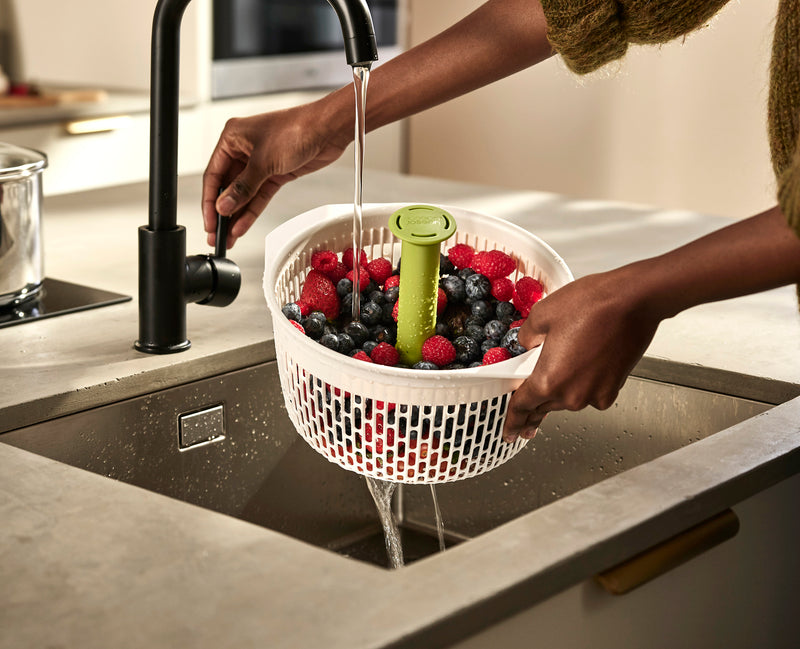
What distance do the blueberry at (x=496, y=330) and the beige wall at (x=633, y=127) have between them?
224 cm

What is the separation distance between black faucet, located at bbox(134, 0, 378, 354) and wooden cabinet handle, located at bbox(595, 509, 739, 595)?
1.54 feet

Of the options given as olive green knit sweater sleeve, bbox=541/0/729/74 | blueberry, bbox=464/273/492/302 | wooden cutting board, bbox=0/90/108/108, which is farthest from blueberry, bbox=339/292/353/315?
wooden cutting board, bbox=0/90/108/108

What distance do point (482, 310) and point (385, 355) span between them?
0.10 metres

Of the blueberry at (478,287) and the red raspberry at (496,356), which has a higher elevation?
the blueberry at (478,287)

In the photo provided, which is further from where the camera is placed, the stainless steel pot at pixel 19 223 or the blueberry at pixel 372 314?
the stainless steel pot at pixel 19 223

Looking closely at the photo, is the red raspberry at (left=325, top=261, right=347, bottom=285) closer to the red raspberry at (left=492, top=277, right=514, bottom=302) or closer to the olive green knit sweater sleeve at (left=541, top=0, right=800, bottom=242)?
the red raspberry at (left=492, top=277, right=514, bottom=302)

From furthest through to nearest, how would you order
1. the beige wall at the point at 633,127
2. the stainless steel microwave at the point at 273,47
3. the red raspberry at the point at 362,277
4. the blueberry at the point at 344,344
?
the beige wall at the point at 633,127
the stainless steel microwave at the point at 273,47
the red raspberry at the point at 362,277
the blueberry at the point at 344,344

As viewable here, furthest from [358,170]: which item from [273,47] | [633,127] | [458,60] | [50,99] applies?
[633,127]

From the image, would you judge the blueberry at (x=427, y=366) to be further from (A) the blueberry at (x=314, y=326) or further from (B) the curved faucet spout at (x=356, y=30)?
(B) the curved faucet spout at (x=356, y=30)

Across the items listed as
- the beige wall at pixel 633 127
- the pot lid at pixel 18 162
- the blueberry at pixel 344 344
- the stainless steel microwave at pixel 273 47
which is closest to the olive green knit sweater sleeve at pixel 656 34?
the blueberry at pixel 344 344

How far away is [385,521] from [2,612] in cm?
51

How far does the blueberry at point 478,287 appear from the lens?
101 centimetres

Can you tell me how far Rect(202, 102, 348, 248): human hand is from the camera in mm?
1162

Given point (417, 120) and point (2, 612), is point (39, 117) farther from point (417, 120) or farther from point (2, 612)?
point (2, 612)
